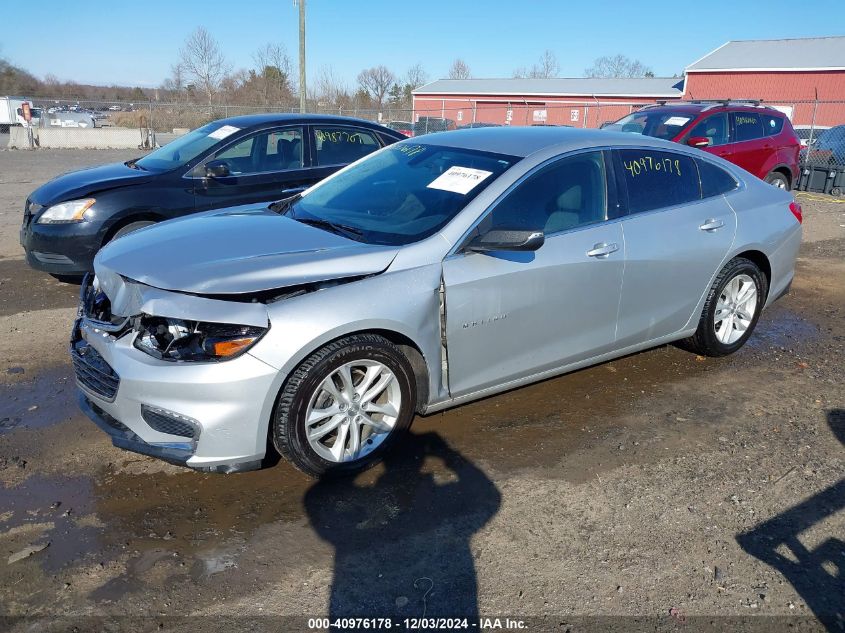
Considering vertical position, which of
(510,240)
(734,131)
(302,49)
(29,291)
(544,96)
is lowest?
(29,291)

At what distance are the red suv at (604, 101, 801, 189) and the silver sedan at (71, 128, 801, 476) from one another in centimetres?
614

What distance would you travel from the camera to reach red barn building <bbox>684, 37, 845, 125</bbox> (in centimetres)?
3325

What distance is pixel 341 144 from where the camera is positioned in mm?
7438

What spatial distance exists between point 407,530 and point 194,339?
1.29m

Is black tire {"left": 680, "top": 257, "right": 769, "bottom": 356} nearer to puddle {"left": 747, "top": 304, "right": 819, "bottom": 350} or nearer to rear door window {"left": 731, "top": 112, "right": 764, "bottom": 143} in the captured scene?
puddle {"left": 747, "top": 304, "right": 819, "bottom": 350}

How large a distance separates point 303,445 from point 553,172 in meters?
2.11

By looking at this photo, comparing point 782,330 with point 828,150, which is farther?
point 828,150

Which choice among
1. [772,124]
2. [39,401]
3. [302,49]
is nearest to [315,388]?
[39,401]

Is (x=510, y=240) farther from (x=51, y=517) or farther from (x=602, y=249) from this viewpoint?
(x=51, y=517)

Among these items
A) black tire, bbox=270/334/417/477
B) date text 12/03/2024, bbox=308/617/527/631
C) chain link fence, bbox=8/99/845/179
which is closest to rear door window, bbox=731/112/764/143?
chain link fence, bbox=8/99/845/179

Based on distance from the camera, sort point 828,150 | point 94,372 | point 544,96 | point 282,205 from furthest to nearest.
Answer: point 544,96 → point 828,150 → point 282,205 → point 94,372

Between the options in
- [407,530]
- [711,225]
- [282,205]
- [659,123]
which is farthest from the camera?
[659,123]

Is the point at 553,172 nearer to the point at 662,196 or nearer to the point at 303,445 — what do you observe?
the point at 662,196

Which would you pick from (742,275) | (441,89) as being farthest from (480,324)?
(441,89)
